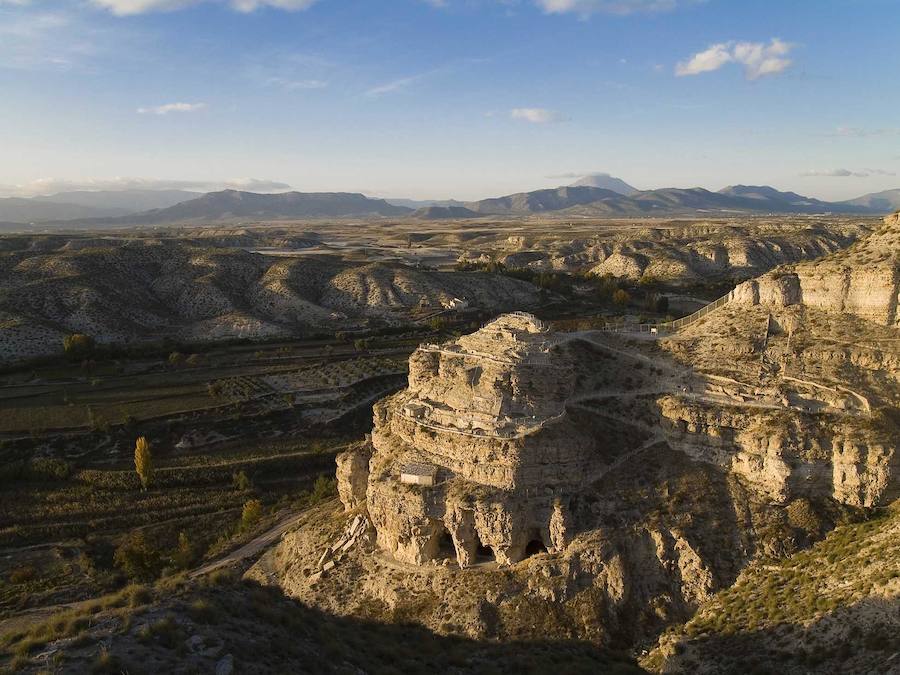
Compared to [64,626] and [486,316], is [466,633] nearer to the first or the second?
[64,626]

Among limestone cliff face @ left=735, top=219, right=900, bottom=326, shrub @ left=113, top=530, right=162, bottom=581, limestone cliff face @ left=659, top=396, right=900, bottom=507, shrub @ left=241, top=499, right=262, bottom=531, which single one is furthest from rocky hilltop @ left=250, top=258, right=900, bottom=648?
Answer: shrub @ left=241, top=499, right=262, bottom=531

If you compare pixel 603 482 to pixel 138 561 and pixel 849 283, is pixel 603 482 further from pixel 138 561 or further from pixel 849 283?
pixel 138 561

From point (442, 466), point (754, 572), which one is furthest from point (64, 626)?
point (754, 572)

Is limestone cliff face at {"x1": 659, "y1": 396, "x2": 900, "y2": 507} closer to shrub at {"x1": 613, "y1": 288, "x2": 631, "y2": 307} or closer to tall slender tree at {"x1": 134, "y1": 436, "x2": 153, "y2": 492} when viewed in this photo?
tall slender tree at {"x1": 134, "y1": 436, "x2": 153, "y2": 492}

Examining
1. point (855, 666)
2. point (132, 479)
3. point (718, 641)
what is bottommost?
point (132, 479)

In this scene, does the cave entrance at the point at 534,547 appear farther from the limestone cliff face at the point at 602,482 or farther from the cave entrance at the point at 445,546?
the cave entrance at the point at 445,546

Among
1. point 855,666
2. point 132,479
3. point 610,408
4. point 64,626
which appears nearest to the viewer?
point 64,626
